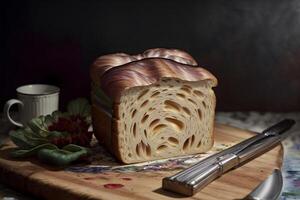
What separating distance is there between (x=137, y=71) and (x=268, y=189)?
350 mm

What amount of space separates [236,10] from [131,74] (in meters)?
0.49

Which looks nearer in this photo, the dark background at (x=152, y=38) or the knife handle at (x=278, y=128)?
the knife handle at (x=278, y=128)

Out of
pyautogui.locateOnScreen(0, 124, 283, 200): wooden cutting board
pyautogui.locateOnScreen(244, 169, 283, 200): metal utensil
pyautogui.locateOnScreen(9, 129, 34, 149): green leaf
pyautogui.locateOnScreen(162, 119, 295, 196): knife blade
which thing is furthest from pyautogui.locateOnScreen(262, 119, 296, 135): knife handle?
pyautogui.locateOnScreen(9, 129, 34, 149): green leaf

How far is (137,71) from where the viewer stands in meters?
1.23

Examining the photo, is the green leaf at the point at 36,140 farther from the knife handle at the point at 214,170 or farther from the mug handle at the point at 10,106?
the knife handle at the point at 214,170

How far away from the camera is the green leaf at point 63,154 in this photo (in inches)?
46.4

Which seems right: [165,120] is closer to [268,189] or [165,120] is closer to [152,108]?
[152,108]

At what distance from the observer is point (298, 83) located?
1650 mm

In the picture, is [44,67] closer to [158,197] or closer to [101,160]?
[101,160]

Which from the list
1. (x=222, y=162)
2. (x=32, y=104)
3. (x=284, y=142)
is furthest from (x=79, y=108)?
(x=284, y=142)

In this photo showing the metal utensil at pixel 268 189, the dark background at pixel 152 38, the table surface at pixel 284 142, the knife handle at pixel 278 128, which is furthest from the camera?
the dark background at pixel 152 38

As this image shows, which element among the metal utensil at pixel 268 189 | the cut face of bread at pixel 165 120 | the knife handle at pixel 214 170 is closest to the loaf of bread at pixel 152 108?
the cut face of bread at pixel 165 120

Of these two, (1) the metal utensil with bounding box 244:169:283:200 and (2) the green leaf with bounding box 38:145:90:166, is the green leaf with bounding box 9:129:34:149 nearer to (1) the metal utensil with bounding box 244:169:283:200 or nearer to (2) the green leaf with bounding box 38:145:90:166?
(2) the green leaf with bounding box 38:145:90:166

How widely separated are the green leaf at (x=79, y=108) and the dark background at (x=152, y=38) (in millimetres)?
219
